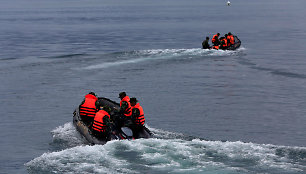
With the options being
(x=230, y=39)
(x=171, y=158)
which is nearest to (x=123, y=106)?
(x=171, y=158)

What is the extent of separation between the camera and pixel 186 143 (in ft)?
75.0

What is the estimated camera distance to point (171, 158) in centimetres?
2136

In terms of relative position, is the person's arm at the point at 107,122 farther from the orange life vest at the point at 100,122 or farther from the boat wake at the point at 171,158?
the boat wake at the point at 171,158

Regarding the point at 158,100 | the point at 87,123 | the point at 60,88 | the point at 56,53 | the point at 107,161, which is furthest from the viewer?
the point at 56,53

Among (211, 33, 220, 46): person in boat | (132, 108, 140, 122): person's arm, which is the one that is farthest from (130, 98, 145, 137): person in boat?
(211, 33, 220, 46): person in boat

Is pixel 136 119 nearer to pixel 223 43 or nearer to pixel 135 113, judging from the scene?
pixel 135 113

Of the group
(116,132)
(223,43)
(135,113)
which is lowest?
(116,132)

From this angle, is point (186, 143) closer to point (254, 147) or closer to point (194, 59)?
point (254, 147)

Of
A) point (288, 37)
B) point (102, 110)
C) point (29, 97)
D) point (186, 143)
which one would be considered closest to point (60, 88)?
point (29, 97)

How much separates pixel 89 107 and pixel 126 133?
323 centimetres

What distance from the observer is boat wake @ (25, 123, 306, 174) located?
20.4 metres

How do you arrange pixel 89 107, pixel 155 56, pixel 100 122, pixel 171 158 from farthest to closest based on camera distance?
pixel 155 56
pixel 89 107
pixel 100 122
pixel 171 158

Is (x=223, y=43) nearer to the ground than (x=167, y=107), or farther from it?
farther from it

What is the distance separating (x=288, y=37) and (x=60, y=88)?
51.8 metres
